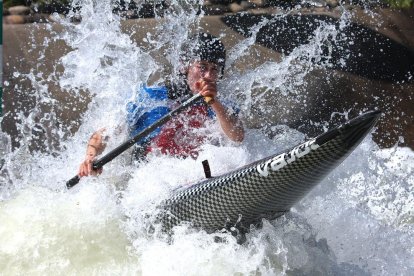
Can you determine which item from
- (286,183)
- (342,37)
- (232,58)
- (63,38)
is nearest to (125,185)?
(286,183)

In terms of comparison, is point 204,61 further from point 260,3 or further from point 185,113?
point 260,3

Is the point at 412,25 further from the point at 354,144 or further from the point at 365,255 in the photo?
the point at 354,144

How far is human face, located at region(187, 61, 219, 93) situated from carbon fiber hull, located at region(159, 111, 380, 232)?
2.02 ft

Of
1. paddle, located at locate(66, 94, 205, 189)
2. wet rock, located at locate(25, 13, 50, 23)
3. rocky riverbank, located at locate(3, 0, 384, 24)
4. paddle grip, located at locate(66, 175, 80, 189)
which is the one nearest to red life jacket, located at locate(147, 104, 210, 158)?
paddle, located at locate(66, 94, 205, 189)

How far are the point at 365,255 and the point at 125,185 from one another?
1.41 metres

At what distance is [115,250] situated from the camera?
12.0 ft

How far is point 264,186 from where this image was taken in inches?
126

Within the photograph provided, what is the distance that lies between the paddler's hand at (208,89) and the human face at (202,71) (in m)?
0.05

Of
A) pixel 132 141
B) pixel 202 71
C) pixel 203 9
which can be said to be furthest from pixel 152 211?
pixel 203 9

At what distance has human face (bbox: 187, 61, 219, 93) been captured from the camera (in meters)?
3.76

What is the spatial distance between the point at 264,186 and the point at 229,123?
0.70m

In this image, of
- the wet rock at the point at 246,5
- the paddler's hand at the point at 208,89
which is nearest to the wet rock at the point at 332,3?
the wet rock at the point at 246,5

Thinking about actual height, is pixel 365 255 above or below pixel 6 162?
above

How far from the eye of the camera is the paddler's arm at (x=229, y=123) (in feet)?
12.2
